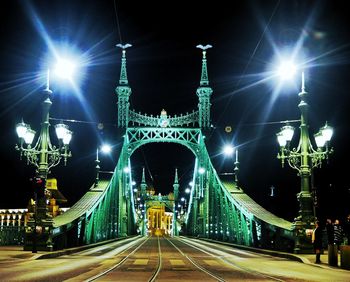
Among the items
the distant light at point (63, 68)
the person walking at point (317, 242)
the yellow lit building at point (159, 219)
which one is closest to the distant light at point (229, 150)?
the distant light at point (63, 68)

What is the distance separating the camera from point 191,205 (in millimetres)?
85125

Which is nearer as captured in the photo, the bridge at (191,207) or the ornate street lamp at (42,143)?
the ornate street lamp at (42,143)

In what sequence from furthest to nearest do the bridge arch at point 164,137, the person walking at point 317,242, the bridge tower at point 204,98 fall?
the bridge arch at point 164,137
the bridge tower at point 204,98
the person walking at point 317,242

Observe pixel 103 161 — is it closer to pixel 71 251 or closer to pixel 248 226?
pixel 248 226

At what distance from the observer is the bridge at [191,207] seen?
27359 millimetres

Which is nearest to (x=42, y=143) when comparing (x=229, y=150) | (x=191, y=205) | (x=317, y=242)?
(x=317, y=242)

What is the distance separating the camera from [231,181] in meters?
42.6

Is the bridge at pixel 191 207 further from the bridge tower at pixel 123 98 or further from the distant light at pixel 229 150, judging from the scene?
the distant light at pixel 229 150

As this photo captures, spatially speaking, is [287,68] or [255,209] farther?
[255,209]

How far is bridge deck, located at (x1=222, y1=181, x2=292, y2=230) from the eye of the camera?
28809mm

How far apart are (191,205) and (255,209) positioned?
5201cm

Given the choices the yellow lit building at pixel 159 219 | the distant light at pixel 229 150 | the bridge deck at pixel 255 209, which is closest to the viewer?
the bridge deck at pixel 255 209

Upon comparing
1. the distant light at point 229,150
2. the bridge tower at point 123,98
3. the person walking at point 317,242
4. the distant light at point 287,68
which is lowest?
the person walking at point 317,242

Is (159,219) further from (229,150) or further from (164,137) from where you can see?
(229,150)
